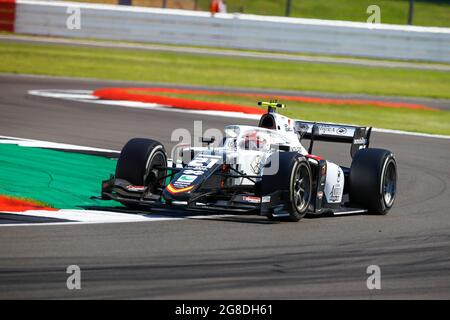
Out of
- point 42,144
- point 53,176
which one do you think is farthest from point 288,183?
point 42,144

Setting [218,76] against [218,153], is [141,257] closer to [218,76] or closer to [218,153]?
[218,153]

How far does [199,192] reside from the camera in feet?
36.2

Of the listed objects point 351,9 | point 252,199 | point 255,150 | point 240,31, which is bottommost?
point 252,199

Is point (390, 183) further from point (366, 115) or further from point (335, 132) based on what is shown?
point (366, 115)

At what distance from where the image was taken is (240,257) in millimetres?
9258

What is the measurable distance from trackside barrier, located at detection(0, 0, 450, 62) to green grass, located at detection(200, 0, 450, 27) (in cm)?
1055

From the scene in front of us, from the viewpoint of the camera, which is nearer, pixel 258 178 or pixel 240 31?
pixel 258 178

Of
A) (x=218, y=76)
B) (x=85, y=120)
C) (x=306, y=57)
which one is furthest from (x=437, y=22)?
(x=85, y=120)

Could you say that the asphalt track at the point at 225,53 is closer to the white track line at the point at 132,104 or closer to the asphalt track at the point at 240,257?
the white track line at the point at 132,104

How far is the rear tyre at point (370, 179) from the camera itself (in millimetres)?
12203

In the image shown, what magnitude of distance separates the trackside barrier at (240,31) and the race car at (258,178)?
23020 mm

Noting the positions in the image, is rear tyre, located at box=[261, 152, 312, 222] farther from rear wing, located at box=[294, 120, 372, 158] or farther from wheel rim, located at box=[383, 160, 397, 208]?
rear wing, located at box=[294, 120, 372, 158]

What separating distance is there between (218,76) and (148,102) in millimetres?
7812

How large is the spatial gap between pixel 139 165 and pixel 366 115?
43.1 ft
